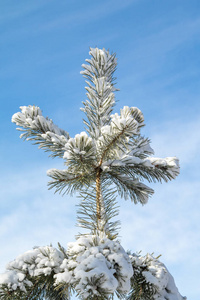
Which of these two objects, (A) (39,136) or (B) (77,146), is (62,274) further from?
(A) (39,136)

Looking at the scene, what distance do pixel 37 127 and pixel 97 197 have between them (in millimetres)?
1173

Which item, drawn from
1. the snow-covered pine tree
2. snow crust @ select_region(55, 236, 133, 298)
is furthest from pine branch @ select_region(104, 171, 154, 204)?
snow crust @ select_region(55, 236, 133, 298)

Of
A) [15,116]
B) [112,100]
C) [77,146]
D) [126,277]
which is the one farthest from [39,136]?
[126,277]

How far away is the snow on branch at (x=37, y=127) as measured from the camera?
14.4ft

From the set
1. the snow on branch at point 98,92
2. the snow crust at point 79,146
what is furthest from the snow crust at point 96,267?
the snow on branch at point 98,92

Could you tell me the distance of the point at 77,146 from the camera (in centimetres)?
390

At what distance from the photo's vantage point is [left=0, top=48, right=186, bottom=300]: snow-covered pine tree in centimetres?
351

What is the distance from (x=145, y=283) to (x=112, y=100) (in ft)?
8.04

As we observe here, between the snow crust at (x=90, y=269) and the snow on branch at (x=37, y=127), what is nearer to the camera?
the snow crust at (x=90, y=269)

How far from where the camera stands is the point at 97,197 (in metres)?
4.54

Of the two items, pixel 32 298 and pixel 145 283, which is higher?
pixel 145 283

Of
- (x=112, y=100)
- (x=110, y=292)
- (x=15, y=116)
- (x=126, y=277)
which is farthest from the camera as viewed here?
(x=112, y=100)

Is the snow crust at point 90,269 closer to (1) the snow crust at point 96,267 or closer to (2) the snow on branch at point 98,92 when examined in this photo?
(1) the snow crust at point 96,267

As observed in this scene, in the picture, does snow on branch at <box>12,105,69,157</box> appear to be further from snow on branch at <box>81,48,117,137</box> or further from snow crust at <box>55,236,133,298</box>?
snow crust at <box>55,236,133,298</box>
